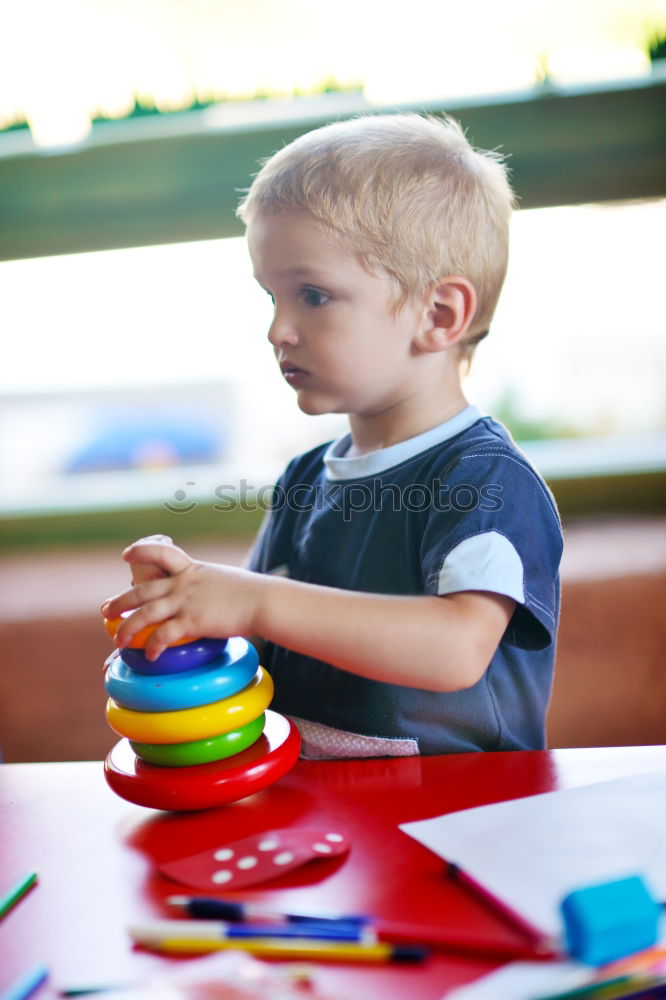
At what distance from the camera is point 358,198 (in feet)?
2.81

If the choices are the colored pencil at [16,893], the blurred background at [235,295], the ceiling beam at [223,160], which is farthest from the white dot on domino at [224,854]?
the ceiling beam at [223,160]

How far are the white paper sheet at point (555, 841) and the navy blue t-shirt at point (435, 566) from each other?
0.48ft

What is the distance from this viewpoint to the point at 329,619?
0.68 m

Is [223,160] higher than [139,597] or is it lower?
higher

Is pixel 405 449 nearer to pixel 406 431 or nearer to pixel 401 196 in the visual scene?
pixel 406 431

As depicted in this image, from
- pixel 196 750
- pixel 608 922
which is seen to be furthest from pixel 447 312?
pixel 608 922

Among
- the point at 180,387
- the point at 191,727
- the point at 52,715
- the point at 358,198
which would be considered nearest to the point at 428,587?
the point at 191,727

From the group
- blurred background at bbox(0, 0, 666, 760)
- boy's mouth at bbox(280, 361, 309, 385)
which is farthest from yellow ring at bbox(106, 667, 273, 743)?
blurred background at bbox(0, 0, 666, 760)

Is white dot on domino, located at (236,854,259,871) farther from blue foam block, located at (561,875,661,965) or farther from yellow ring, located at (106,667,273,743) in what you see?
blue foam block, located at (561,875,661,965)

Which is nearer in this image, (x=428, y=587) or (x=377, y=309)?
(x=428, y=587)

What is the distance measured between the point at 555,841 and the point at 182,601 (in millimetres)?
310

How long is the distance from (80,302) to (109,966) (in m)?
1.32

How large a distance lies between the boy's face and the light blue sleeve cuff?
0.24 m

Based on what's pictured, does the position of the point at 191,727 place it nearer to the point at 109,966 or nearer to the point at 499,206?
the point at 109,966
